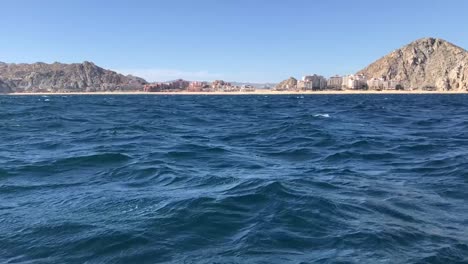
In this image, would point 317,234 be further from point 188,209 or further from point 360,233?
point 188,209

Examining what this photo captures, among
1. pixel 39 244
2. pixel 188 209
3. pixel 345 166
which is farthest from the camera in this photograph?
pixel 345 166

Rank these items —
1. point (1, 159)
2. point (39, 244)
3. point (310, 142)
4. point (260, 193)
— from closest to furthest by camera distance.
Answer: point (39, 244) < point (260, 193) < point (1, 159) < point (310, 142)

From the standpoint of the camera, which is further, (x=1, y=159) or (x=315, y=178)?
(x=1, y=159)

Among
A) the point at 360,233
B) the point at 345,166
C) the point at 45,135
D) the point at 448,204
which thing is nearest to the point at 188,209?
the point at 360,233

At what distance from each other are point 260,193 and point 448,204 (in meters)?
4.83

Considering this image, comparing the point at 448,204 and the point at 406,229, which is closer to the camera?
the point at 406,229

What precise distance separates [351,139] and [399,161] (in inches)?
294

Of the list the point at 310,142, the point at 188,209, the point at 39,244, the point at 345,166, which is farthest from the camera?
the point at 310,142

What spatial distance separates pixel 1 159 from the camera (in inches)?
734

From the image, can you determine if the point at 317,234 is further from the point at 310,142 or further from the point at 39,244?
the point at 310,142

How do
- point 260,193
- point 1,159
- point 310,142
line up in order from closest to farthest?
point 260,193, point 1,159, point 310,142

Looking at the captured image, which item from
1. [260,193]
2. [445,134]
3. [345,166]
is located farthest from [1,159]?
[445,134]

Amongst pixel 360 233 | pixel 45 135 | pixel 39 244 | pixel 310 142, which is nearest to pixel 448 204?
pixel 360 233

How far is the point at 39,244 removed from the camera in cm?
884
